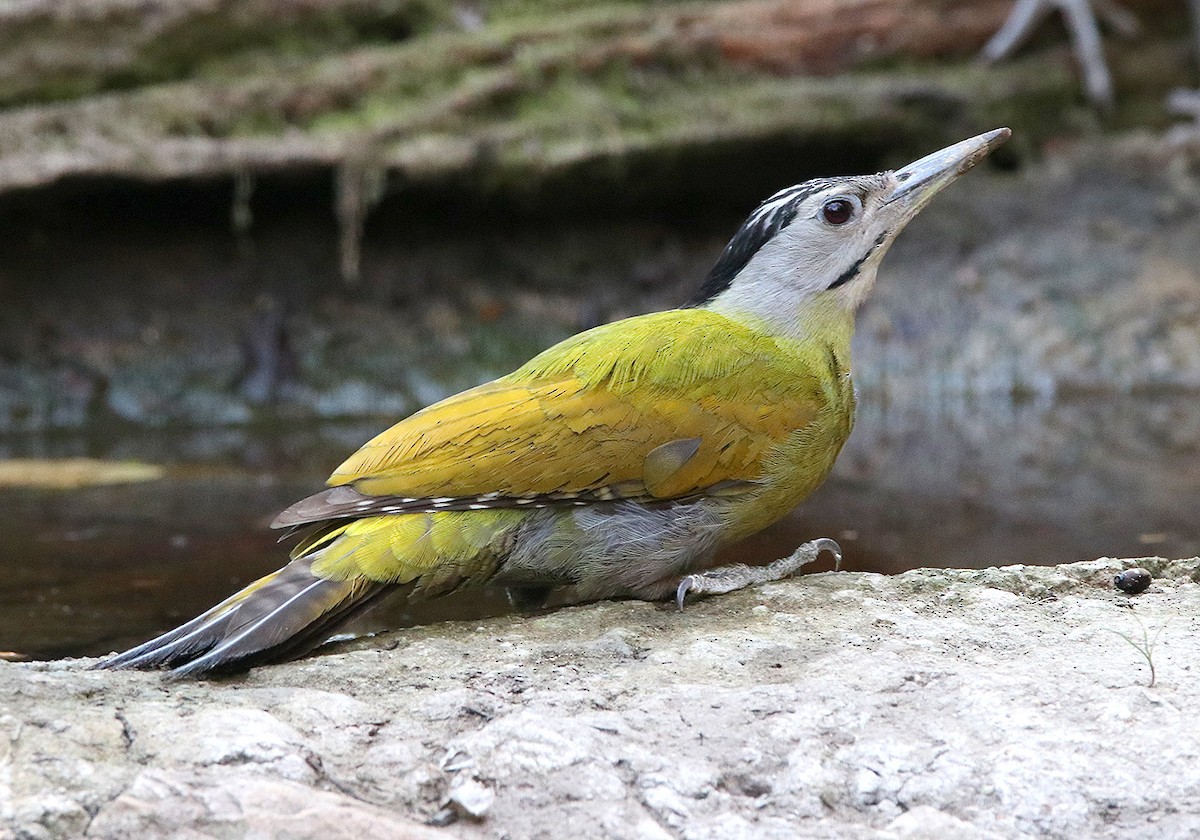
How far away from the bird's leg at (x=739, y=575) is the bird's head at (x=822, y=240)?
59 cm

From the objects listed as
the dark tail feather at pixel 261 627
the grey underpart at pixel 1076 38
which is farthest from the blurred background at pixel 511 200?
the dark tail feather at pixel 261 627

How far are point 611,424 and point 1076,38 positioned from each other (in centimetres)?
827

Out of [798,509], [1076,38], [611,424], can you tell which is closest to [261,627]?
[611,424]

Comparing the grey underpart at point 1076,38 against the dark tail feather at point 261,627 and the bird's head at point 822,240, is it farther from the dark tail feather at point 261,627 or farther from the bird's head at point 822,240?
the dark tail feather at point 261,627

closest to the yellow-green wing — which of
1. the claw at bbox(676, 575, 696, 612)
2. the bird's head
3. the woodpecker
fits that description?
the woodpecker

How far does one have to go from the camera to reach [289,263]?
9312 mm

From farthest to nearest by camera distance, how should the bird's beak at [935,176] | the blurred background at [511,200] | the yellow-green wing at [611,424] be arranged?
the blurred background at [511,200], the bird's beak at [935,176], the yellow-green wing at [611,424]

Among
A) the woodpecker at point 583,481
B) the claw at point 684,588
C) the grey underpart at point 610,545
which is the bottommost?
the claw at point 684,588

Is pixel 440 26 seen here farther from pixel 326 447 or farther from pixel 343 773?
pixel 343 773

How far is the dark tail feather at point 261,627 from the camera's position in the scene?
2699 millimetres

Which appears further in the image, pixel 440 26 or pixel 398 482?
pixel 440 26

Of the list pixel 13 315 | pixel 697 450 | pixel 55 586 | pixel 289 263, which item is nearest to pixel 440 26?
pixel 289 263

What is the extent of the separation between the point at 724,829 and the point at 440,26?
8274mm

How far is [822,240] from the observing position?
3.77m
